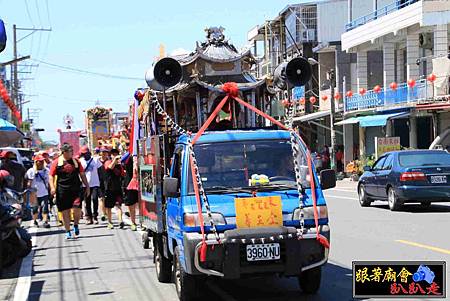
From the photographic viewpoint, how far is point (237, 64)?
1084 cm

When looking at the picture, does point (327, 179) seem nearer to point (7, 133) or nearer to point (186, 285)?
point (186, 285)

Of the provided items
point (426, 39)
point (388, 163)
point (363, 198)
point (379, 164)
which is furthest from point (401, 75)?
point (388, 163)

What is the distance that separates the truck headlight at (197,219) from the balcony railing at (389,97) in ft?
81.5

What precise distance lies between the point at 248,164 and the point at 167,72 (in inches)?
74.9

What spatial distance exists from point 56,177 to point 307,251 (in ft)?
25.5

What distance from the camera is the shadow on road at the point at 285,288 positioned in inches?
320

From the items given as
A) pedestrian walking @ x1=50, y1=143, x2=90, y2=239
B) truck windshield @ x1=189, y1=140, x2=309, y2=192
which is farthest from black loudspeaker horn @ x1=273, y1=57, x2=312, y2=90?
pedestrian walking @ x1=50, y1=143, x2=90, y2=239

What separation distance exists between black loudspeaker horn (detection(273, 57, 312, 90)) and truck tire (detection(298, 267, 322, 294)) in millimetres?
2859

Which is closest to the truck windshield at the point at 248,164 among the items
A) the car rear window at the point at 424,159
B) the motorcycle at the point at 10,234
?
the motorcycle at the point at 10,234

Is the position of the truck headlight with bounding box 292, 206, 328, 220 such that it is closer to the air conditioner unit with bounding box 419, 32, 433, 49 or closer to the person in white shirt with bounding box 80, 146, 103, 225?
the person in white shirt with bounding box 80, 146, 103, 225

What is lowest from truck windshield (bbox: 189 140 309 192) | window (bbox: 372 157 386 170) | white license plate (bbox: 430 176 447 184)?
white license plate (bbox: 430 176 447 184)

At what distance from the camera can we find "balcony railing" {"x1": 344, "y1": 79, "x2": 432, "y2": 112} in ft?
102

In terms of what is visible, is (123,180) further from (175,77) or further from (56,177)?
(175,77)

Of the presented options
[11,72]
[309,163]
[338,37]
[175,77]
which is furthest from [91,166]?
[11,72]
